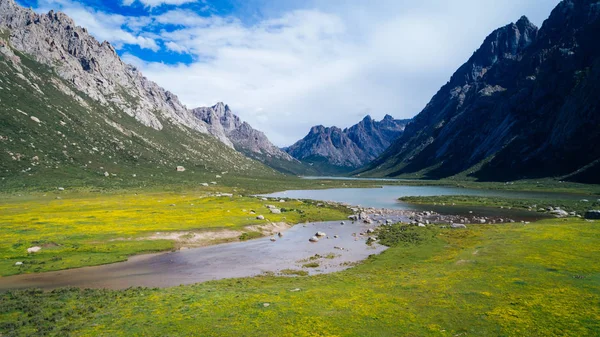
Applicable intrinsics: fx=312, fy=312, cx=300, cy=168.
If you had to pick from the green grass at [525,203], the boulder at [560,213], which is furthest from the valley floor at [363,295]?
the green grass at [525,203]

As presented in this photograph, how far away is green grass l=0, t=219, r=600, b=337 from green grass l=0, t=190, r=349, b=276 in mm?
16127

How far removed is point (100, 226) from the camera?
64.4m

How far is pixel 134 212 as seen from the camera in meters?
84.7

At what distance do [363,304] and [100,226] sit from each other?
6033 cm

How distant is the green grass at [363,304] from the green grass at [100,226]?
52.9ft

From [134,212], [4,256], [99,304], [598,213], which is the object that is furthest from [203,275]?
[598,213]

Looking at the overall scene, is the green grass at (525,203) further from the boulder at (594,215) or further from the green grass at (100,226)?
the green grass at (100,226)

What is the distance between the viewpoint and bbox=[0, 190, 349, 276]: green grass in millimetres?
45625

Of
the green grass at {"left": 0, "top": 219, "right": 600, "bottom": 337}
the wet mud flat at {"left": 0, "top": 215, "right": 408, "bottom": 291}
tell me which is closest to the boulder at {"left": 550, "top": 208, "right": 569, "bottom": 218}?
the green grass at {"left": 0, "top": 219, "right": 600, "bottom": 337}

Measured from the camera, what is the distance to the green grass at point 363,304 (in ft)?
71.0

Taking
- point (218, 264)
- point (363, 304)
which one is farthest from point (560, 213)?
point (218, 264)

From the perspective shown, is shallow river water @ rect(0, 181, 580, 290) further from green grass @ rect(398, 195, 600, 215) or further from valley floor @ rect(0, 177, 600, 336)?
green grass @ rect(398, 195, 600, 215)

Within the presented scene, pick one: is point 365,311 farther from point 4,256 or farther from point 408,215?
point 408,215

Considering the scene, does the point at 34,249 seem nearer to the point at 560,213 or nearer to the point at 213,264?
the point at 213,264
